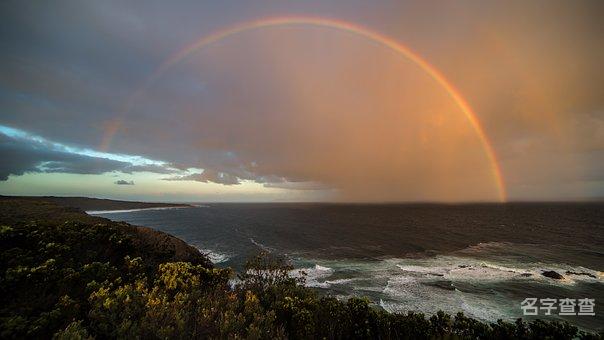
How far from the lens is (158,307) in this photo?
8.77 metres

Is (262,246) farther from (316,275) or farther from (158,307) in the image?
(158,307)

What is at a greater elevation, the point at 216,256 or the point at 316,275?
the point at 316,275

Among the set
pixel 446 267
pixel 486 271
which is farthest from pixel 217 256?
pixel 486 271

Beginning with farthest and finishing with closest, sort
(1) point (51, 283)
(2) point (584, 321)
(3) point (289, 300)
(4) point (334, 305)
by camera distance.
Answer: (2) point (584, 321), (4) point (334, 305), (3) point (289, 300), (1) point (51, 283)

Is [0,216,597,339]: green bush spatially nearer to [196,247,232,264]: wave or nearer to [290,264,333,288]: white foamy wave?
[290,264,333,288]: white foamy wave

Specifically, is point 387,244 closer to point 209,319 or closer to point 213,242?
point 213,242

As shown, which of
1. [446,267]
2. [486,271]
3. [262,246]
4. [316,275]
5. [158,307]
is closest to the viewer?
[158,307]

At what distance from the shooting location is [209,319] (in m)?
8.50

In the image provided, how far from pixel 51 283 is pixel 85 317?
2.33 meters

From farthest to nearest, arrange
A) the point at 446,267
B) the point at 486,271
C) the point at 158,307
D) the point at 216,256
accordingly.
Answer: the point at 216,256
the point at 446,267
the point at 486,271
the point at 158,307

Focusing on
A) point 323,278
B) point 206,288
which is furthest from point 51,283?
point 323,278

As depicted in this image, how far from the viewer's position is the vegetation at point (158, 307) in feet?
26.2

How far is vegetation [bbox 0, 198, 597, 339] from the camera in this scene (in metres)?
7.99

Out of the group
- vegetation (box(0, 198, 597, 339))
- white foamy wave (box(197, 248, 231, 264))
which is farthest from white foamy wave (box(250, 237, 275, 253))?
vegetation (box(0, 198, 597, 339))
